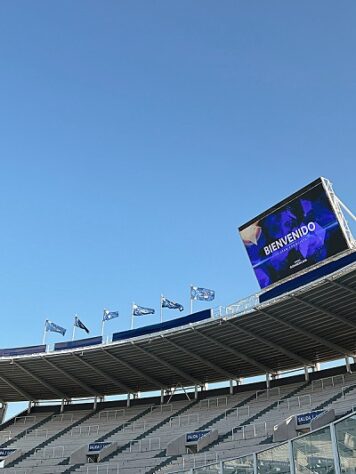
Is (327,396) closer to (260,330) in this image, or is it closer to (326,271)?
(260,330)

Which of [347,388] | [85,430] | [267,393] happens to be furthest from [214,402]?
[347,388]

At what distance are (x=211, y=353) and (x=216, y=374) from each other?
3.92m

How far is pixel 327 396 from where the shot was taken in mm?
33344

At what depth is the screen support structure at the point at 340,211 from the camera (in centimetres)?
2969

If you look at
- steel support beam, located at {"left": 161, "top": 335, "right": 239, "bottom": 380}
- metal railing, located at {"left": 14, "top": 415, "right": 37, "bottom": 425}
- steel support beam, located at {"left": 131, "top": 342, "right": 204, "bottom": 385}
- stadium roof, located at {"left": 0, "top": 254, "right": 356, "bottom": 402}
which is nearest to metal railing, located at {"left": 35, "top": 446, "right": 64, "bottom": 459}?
stadium roof, located at {"left": 0, "top": 254, "right": 356, "bottom": 402}

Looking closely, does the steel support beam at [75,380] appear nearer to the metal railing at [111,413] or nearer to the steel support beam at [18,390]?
the metal railing at [111,413]

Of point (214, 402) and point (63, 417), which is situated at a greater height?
point (63, 417)

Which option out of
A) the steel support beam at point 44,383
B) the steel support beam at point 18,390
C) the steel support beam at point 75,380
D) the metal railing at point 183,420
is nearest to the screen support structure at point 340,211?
the metal railing at point 183,420

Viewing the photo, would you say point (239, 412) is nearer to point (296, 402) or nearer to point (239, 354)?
point (239, 354)

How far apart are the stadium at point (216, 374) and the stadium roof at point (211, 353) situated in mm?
89

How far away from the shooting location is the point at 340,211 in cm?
3078

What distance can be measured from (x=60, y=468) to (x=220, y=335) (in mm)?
13738

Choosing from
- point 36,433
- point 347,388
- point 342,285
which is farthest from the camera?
point 36,433

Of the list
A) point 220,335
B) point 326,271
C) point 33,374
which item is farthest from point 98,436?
point 326,271
